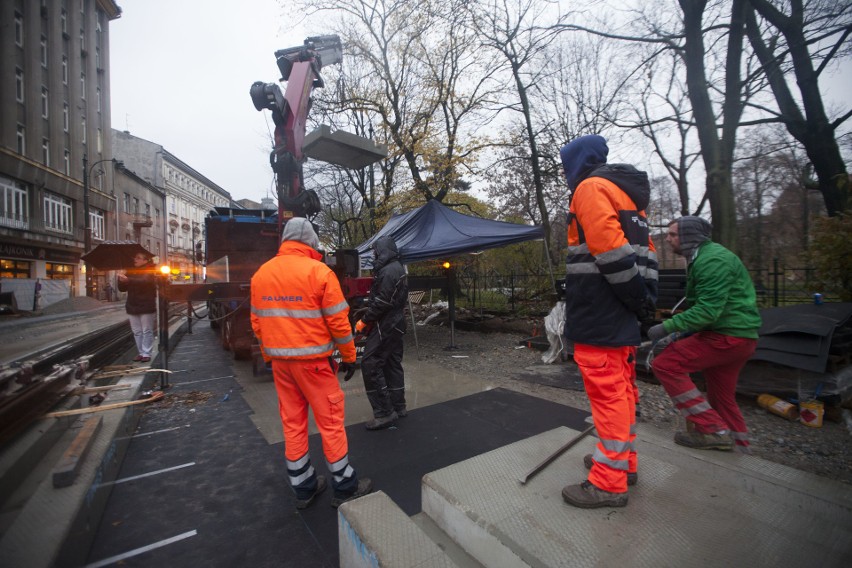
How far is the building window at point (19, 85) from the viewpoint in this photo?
13.3 meters

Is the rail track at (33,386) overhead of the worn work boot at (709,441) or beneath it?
overhead

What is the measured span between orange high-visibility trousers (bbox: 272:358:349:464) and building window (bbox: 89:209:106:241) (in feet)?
113

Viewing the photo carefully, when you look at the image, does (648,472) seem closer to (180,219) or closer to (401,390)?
(401,390)

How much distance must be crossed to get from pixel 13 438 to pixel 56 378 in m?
1.06

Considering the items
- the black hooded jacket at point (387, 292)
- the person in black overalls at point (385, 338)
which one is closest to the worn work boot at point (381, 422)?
the person in black overalls at point (385, 338)

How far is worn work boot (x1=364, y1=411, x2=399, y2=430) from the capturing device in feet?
12.4

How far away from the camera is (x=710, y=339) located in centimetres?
252

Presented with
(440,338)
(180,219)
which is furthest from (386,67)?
(180,219)

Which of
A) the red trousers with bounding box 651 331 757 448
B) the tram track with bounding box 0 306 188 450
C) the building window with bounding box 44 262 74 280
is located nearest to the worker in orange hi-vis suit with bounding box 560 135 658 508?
the red trousers with bounding box 651 331 757 448

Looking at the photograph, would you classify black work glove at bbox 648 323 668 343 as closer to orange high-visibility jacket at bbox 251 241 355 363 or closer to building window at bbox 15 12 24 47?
orange high-visibility jacket at bbox 251 241 355 363

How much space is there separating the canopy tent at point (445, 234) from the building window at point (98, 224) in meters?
30.3

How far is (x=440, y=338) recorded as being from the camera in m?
9.53

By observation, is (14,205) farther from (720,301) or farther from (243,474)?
(720,301)

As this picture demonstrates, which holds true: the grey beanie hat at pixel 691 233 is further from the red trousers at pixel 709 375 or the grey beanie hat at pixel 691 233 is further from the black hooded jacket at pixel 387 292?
the black hooded jacket at pixel 387 292
